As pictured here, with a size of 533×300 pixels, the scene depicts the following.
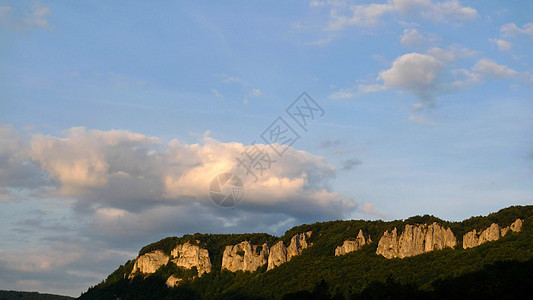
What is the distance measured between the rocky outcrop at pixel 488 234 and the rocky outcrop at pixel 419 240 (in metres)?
5.73

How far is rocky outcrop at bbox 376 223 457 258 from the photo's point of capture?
187 metres

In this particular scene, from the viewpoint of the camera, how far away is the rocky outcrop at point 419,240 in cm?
18662

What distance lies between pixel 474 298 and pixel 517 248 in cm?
6518

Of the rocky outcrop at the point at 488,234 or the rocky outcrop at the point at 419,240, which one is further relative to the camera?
the rocky outcrop at the point at 419,240

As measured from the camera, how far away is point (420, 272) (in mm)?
163375

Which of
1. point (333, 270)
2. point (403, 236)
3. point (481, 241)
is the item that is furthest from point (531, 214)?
point (333, 270)

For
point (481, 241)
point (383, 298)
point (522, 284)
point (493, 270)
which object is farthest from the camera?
point (481, 241)

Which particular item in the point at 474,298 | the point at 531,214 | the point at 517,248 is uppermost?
the point at 531,214

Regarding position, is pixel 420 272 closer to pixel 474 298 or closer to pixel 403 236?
pixel 403 236

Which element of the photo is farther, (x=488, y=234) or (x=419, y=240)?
(x=419, y=240)

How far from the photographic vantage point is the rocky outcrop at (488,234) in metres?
176

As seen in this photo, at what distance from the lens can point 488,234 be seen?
177500mm

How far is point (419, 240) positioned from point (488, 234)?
2245cm

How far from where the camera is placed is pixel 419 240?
7505 inches
